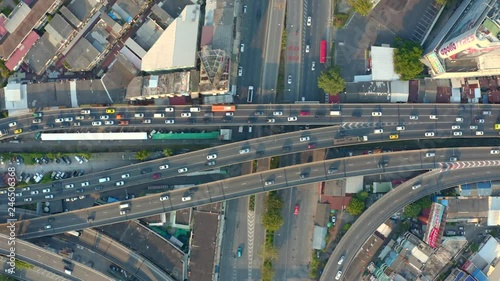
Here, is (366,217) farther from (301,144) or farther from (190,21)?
(190,21)

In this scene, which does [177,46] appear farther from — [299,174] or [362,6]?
[362,6]

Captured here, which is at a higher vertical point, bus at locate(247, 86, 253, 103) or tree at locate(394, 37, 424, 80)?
tree at locate(394, 37, 424, 80)

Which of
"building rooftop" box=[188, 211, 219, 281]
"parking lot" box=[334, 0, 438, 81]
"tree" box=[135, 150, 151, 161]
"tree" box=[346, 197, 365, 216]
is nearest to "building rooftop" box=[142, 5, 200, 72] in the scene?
"tree" box=[135, 150, 151, 161]

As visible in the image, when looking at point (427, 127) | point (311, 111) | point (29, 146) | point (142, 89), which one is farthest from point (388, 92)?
point (29, 146)

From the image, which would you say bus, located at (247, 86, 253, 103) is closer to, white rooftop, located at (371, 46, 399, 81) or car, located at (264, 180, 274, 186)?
car, located at (264, 180, 274, 186)

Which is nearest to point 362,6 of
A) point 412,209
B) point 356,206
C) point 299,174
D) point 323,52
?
point 323,52

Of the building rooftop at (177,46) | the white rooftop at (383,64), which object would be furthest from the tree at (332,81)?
the building rooftop at (177,46)
